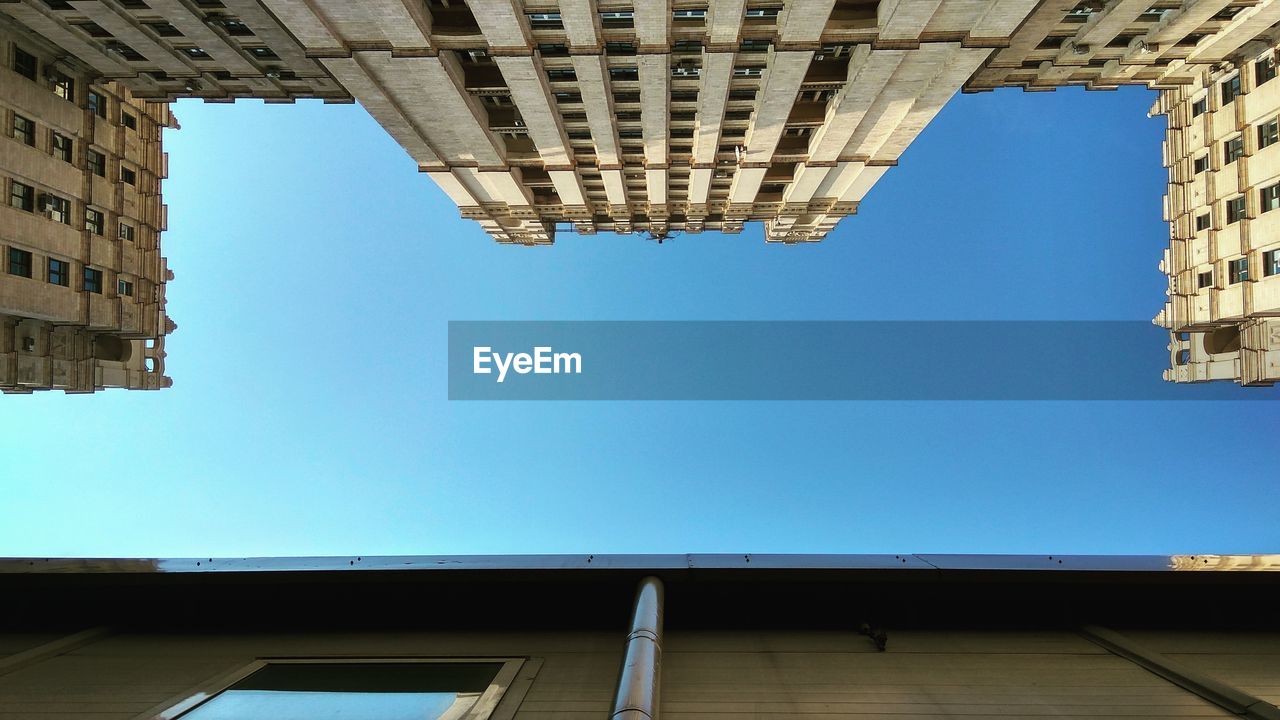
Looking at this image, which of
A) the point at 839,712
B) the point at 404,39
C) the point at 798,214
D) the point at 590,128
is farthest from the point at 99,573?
the point at 798,214

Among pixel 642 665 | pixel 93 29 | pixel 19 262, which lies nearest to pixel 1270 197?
pixel 642 665

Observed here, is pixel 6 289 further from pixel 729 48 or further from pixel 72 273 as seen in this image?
pixel 729 48

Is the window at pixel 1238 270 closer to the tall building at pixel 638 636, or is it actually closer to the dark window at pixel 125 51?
the tall building at pixel 638 636

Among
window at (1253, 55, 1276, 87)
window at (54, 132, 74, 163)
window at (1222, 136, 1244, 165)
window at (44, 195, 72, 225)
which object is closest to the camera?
window at (44, 195, 72, 225)

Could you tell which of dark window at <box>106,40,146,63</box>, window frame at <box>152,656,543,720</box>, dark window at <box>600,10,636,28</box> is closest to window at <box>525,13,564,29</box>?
dark window at <box>600,10,636,28</box>

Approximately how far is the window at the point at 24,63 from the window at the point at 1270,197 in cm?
5307

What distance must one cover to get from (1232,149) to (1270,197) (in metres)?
3.87

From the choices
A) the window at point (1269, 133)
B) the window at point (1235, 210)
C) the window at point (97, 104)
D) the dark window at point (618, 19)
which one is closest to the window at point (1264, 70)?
the window at point (1269, 133)

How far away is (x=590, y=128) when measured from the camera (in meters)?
35.4

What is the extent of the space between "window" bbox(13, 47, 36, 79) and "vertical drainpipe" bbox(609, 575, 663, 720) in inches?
1269

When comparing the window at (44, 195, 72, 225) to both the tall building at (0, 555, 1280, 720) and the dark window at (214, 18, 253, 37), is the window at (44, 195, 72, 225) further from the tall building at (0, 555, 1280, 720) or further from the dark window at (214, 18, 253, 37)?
the tall building at (0, 555, 1280, 720)

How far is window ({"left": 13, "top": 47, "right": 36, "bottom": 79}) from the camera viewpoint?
24.5 metres

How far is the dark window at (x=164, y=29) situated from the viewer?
27.1m

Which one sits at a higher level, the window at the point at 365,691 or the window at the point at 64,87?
the window at the point at 64,87
